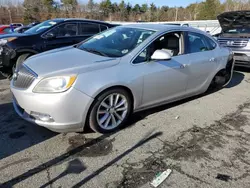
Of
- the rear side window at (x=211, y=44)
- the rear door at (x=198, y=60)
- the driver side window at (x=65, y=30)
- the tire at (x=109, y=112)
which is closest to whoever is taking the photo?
the tire at (x=109, y=112)

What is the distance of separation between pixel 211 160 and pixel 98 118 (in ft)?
5.09

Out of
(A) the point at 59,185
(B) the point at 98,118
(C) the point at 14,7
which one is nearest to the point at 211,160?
(B) the point at 98,118

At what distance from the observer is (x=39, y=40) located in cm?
589

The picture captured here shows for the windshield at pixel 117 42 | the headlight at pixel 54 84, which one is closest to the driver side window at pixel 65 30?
the windshield at pixel 117 42

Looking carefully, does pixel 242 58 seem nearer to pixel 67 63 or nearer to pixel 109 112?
pixel 109 112

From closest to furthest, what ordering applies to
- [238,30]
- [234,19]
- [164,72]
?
[164,72] < [238,30] < [234,19]

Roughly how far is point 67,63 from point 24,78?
1.96 ft

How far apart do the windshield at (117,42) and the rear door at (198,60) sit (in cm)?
87

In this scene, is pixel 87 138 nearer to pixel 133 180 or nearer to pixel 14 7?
pixel 133 180

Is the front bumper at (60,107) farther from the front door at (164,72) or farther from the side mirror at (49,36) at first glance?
the side mirror at (49,36)

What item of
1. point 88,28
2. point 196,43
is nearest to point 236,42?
point 196,43

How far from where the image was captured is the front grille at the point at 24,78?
2.97m

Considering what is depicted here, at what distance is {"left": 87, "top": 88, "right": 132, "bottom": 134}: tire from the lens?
3.12m

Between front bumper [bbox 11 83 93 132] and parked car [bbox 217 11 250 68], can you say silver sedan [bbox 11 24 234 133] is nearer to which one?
front bumper [bbox 11 83 93 132]
